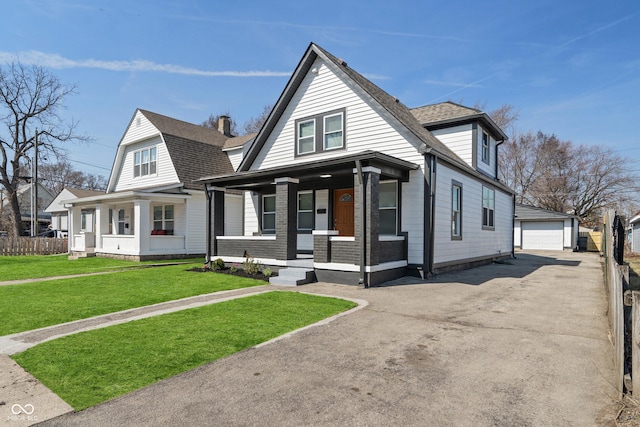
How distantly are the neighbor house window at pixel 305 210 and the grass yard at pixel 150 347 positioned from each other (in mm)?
7308

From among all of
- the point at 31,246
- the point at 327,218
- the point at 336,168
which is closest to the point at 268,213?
the point at 327,218

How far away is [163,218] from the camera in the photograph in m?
19.8

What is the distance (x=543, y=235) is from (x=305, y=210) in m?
24.4

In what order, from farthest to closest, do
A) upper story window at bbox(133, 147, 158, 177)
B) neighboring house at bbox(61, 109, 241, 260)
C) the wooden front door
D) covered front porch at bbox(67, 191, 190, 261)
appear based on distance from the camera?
upper story window at bbox(133, 147, 158, 177), neighboring house at bbox(61, 109, 241, 260), covered front porch at bbox(67, 191, 190, 261), the wooden front door

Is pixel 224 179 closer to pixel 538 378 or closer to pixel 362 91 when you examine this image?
pixel 362 91

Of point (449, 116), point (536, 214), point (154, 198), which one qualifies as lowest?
point (536, 214)

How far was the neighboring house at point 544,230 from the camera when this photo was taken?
95.6 feet

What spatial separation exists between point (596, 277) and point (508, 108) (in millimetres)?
32839

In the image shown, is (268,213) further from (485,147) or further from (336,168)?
(485,147)

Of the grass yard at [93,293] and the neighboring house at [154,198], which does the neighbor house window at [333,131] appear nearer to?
the grass yard at [93,293]

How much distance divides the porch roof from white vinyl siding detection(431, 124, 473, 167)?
511 centimetres

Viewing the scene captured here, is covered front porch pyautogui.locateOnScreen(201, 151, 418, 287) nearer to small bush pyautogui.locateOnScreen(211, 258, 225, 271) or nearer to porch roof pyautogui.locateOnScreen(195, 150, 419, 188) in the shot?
porch roof pyautogui.locateOnScreen(195, 150, 419, 188)

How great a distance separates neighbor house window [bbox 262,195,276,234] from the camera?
50.0ft

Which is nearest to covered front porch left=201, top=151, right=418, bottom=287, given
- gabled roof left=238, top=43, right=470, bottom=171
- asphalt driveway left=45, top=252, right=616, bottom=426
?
gabled roof left=238, top=43, right=470, bottom=171
